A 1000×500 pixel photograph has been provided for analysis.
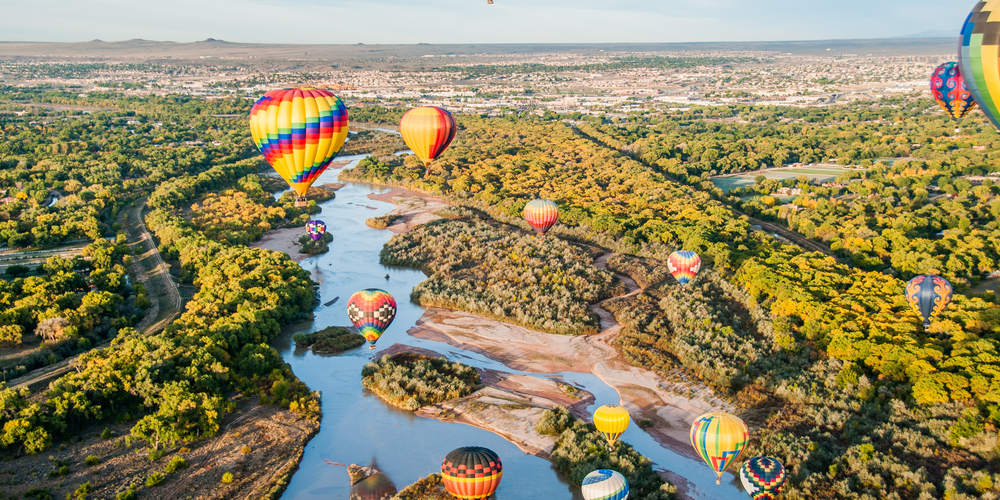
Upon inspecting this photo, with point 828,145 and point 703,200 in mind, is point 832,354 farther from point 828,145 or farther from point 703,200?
point 828,145

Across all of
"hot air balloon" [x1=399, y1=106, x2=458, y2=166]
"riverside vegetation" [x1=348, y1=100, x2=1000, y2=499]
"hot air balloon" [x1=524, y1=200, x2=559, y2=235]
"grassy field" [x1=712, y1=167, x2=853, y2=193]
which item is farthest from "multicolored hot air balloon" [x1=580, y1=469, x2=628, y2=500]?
"grassy field" [x1=712, y1=167, x2=853, y2=193]

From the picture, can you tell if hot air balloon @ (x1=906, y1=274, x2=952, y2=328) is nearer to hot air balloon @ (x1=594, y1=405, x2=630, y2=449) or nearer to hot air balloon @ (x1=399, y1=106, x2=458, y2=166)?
hot air balloon @ (x1=594, y1=405, x2=630, y2=449)

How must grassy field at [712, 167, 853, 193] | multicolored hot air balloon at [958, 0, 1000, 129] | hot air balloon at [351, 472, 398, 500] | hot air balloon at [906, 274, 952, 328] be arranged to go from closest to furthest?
multicolored hot air balloon at [958, 0, 1000, 129]
hot air balloon at [351, 472, 398, 500]
hot air balloon at [906, 274, 952, 328]
grassy field at [712, 167, 853, 193]

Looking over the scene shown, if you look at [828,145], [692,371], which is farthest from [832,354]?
[828,145]

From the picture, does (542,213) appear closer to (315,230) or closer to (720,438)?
(315,230)

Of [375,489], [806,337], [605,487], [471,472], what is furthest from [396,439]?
[806,337]

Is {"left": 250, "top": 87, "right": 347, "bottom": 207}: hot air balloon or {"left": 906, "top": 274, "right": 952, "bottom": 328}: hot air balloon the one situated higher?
{"left": 250, "top": 87, "right": 347, "bottom": 207}: hot air balloon
